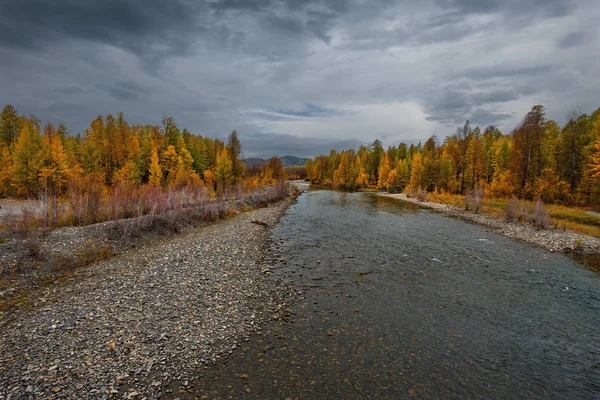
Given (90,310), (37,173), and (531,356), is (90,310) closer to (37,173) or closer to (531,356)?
(531,356)

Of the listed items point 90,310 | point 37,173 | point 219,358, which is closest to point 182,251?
point 90,310

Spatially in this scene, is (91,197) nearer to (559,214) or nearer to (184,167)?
(184,167)

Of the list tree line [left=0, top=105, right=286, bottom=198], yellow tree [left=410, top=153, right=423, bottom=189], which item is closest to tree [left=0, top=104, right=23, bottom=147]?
tree line [left=0, top=105, right=286, bottom=198]

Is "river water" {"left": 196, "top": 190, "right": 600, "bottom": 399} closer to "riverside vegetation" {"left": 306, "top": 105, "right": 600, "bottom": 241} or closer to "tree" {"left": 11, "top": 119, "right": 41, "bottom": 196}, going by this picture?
"riverside vegetation" {"left": 306, "top": 105, "right": 600, "bottom": 241}

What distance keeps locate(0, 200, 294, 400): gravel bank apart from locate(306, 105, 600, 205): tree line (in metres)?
51.7

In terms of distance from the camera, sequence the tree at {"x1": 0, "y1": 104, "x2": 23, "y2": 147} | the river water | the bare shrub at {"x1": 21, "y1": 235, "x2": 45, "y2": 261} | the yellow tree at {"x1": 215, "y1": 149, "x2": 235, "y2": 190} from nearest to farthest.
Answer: the river water < the bare shrub at {"x1": 21, "y1": 235, "x2": 45, "y2": 261} < the tree at {"x1": 0, "y1": 104, "x2": 23, "y2": 147} < the yellow tree at {"x1": 215, "y1": 149, "x2": 235, "y2": 190}

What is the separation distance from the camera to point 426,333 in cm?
1029

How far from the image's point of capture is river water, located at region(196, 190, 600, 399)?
765 cm

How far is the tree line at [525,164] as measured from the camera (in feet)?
144

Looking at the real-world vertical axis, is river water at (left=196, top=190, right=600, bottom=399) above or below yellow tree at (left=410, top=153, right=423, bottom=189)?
below

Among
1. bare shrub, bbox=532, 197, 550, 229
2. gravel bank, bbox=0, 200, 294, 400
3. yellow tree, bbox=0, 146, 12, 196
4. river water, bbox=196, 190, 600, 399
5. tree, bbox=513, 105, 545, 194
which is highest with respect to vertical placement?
tree, bbox=513, 105, 545, 194

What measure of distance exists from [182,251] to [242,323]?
948 cm

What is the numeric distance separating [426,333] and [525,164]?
5383cm

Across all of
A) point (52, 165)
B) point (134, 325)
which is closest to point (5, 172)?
point (52, 165)
